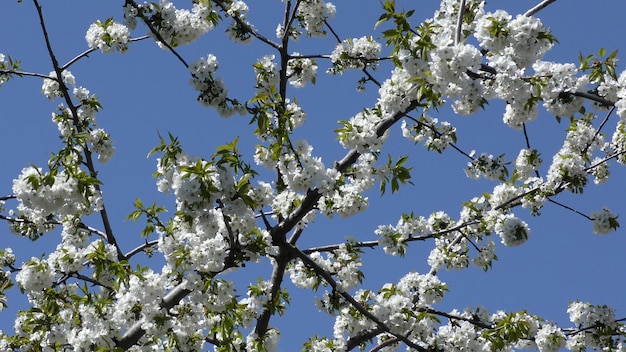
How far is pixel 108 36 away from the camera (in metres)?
7.71

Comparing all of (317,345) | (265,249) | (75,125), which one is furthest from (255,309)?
(75,125)

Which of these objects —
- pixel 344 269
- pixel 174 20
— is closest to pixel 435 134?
pixel 344 269

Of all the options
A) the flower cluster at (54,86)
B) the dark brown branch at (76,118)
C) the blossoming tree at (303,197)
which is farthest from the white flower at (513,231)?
the flower cluster at (54,86)

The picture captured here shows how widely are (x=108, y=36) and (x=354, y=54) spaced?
112 inches

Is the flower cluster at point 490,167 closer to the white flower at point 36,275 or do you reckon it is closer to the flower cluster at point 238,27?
the flower cluster at point 238,27

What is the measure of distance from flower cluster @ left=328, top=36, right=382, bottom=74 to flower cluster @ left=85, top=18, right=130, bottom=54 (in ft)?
7.56

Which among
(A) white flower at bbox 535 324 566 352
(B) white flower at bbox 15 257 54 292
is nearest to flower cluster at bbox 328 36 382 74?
(A) white flower at bbox 535 324 566 352

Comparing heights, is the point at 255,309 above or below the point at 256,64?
below

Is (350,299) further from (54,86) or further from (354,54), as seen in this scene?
(54,86)

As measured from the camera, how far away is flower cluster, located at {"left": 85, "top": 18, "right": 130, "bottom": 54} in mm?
7715

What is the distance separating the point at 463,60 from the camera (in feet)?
16.6

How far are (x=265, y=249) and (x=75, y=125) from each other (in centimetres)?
322

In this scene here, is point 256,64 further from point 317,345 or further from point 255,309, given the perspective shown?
point 317,345

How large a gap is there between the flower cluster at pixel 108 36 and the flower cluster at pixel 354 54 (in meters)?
2.30
